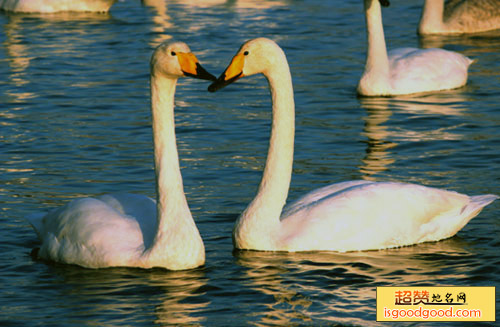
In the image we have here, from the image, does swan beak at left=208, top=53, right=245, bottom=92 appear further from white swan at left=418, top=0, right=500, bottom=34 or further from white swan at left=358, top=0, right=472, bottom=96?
white swan at left=418, top=0, right=500, bottom=34

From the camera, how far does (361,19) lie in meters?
22.9

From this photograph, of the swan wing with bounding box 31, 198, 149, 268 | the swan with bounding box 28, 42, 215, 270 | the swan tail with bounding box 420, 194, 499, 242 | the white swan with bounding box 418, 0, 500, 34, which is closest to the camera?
the swan with bounding box 28, 42, 215, 270

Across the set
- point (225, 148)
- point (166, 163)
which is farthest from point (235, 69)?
point (225, 148)

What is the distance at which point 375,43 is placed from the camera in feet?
53.6

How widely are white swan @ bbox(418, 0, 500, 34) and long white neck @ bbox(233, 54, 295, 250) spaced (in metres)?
12.0

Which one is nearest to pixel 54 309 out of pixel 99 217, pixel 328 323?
pixel 99 217

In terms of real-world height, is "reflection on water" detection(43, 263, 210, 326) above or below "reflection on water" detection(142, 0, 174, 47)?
below

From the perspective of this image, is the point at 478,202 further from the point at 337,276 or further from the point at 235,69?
A: the point at 235,69

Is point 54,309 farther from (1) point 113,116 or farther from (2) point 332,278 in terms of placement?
(1) point 113,116

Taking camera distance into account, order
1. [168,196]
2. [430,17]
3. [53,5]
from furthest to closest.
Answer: [53,5] < [430,17] < [168,196]

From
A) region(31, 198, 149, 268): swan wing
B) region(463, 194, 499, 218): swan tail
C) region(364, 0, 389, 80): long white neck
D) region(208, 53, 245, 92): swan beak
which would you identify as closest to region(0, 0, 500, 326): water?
region(31, 198, 149, 268): swan wing

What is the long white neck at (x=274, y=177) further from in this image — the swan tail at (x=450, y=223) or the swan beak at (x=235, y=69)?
the swan tail at (x=450, y=223)

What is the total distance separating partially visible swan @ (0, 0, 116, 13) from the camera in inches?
958

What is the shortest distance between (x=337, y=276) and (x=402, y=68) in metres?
8.06
